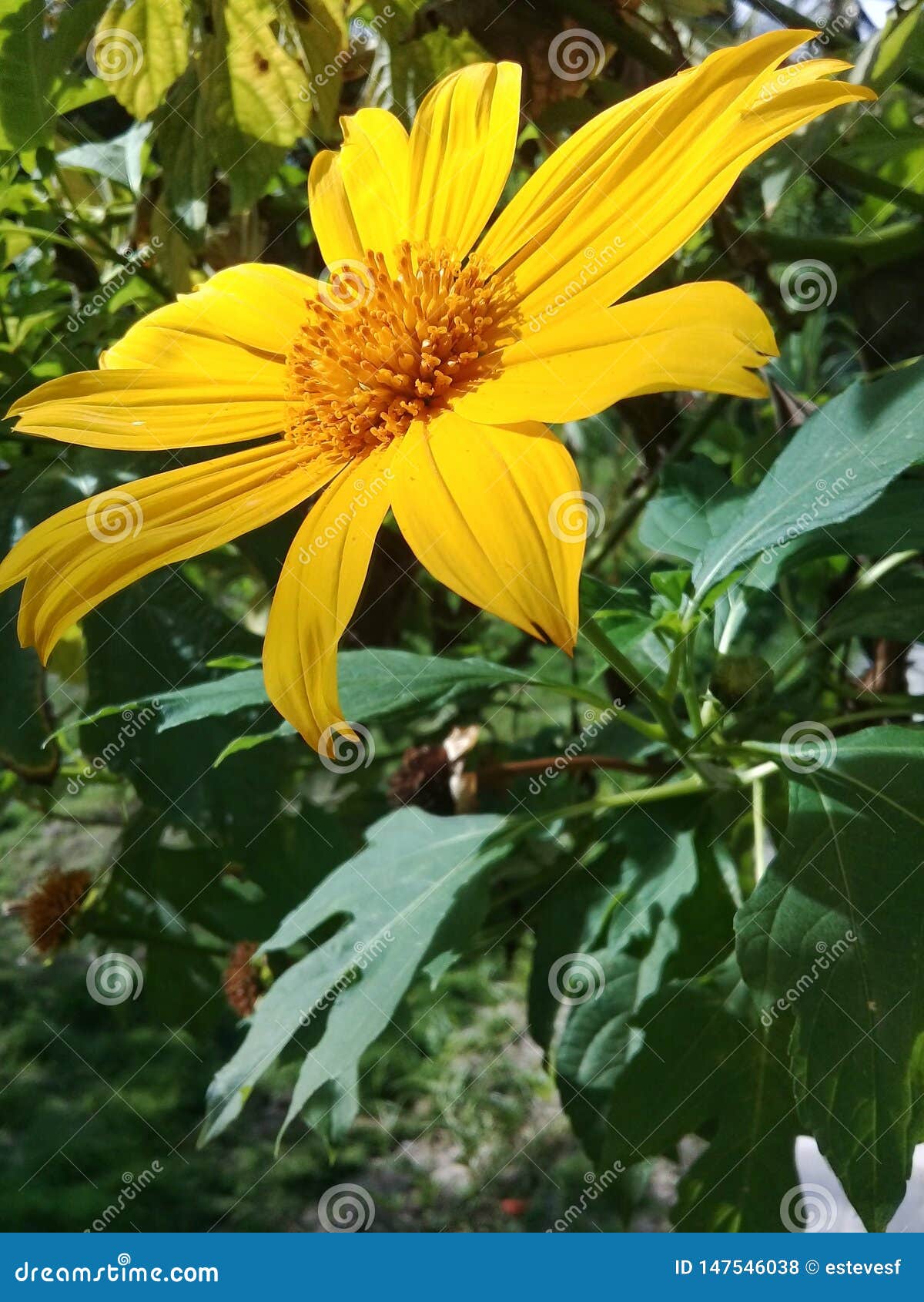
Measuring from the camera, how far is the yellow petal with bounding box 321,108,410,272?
562 mm

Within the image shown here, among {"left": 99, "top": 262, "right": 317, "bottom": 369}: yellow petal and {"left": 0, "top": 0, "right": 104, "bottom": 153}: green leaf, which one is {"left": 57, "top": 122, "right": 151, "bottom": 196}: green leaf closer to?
{"left": 0, "top": 0, "right": 104, "bottom": 153}: green leaf

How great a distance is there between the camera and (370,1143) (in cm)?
187

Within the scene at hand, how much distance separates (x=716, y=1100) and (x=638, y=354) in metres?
0.58

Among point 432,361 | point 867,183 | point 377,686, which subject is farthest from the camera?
point 867,183

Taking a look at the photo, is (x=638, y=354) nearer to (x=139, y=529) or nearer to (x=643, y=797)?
(x=139, y=529)

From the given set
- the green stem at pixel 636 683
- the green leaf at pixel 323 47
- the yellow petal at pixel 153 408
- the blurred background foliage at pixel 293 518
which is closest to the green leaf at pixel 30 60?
the blurred background foliage at pixel 293 518

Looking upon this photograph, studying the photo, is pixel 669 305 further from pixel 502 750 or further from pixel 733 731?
pixel 502 750

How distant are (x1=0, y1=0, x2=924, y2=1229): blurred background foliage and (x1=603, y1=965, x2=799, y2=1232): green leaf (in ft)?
0.12

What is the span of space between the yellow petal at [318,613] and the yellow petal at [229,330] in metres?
0.14

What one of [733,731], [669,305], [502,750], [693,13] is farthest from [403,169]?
[502,750]

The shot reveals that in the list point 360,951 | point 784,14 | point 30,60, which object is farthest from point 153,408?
point 784,14

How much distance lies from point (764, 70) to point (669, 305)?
10 centimetres

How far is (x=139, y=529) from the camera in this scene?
49 cm

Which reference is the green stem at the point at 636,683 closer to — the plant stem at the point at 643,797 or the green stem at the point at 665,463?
the plant stem at the point at 643,797
